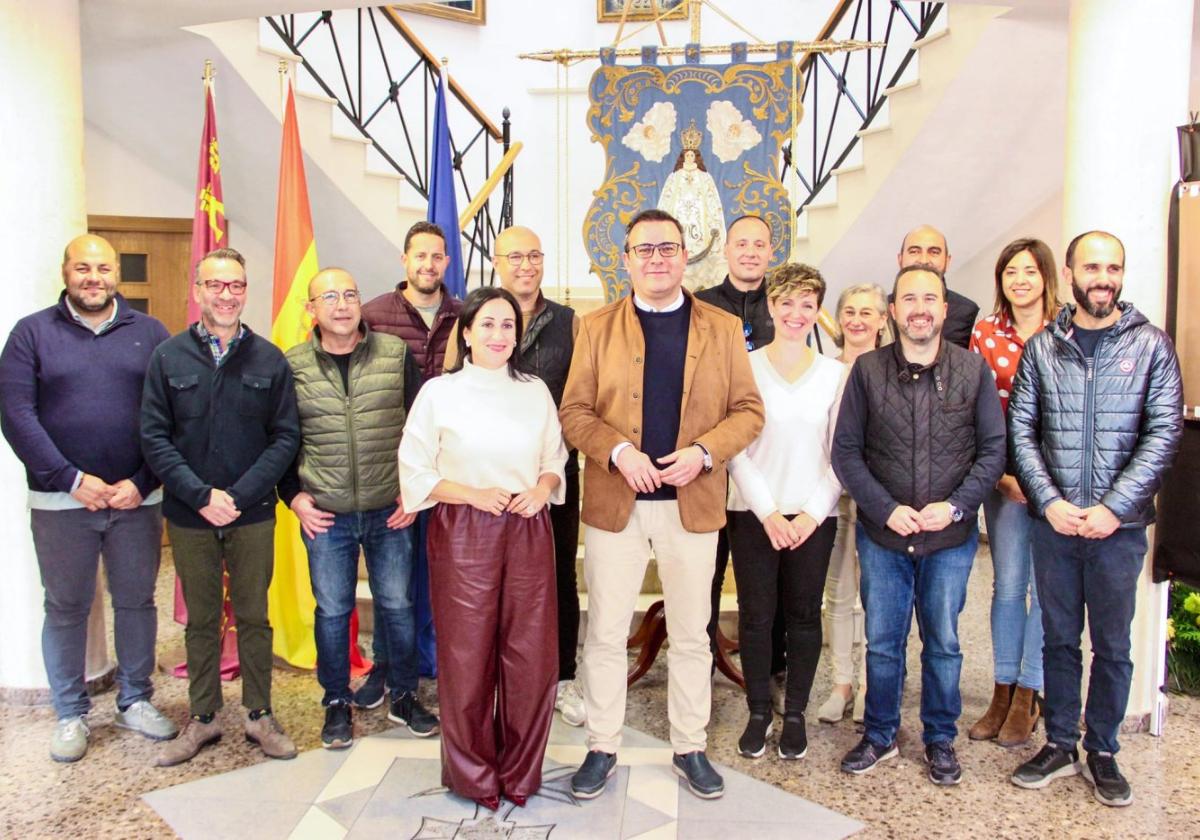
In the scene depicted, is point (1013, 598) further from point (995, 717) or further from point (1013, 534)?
point (995, 717)

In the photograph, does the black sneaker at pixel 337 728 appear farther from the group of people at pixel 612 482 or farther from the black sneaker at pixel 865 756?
the black sneaker at pixel 865 756

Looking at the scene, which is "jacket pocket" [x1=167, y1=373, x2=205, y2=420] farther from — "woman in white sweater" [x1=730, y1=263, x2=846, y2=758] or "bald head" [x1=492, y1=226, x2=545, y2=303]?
"woman in white sweater" [x1=730, y1=263, x2=846, y2=758]

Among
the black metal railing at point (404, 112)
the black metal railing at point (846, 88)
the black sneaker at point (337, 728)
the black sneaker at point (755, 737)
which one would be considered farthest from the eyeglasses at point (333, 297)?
the black metal railing at point (846, 88)

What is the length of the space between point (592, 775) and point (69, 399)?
1.98 metres

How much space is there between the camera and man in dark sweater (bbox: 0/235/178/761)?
303cm

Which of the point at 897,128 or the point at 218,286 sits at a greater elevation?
the point at 897,128

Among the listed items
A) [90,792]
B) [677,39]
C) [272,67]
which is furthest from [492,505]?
[677,39]

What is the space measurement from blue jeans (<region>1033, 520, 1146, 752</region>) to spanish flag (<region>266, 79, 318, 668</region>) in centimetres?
264

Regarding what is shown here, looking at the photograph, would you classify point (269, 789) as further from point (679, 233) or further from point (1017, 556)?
point (1017, 556)

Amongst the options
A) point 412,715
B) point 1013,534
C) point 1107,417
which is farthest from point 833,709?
point 412,715

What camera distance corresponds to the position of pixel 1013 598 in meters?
3.18

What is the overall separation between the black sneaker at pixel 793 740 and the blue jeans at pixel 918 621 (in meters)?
0.22

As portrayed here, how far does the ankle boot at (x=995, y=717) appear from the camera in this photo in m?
3.25

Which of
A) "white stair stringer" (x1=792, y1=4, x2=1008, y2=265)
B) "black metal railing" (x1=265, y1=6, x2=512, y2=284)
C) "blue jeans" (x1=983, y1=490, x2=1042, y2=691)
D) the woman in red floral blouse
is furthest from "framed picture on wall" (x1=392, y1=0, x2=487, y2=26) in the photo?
"blue jeans" (x1=983, y1=490, x2=1042, y2=691)
